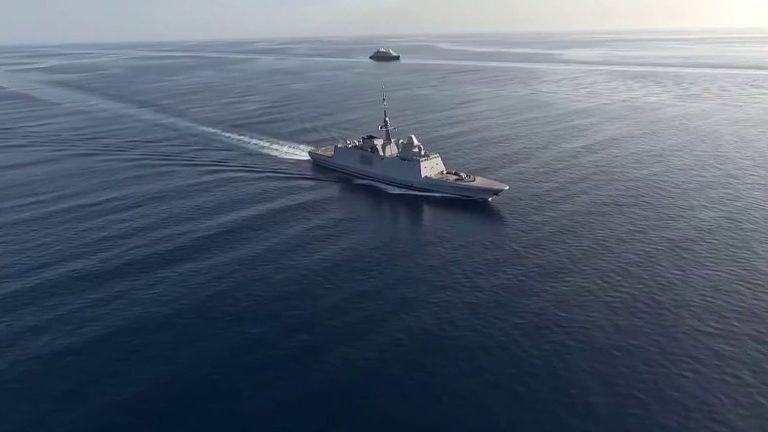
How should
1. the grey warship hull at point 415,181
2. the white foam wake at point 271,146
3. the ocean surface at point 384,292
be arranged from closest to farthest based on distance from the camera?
the ocean surface at point 384,292 → the grey warship hull at point 415,181 → the white foam wake at point 271,146

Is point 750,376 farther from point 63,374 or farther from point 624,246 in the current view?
point 63,374


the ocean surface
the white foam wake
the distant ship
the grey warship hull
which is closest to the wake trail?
the white foam wake

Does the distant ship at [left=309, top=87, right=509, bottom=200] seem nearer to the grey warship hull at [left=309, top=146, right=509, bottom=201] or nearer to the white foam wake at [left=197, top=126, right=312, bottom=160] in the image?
the grey warship hull at [left=309, top=146, right=509, bottom=201]

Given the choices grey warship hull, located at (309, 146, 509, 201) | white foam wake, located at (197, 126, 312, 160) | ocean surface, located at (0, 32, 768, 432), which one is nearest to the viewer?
ocean surface, located at (0, 32, 768, 432)

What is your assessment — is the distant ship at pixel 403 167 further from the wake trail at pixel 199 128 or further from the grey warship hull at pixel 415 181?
the wake trail at pixel 199 128

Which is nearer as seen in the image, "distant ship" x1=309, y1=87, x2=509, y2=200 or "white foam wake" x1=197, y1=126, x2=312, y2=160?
"distant ship" x1=309, y1=87, x2=509, y2=200

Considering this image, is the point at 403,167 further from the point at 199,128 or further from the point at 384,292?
the point at 199,128

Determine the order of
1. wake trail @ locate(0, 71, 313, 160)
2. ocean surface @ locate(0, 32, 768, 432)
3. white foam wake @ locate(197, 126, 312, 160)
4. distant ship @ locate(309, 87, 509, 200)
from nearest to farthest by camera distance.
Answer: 1. ocean surface @ locate(0, 32, 768, 432)
2. distant ship @ locate(309, 87, 509, 200)
3. white foam wake @ locate(197, 126, 312, 160)
4. wake trail @ locate(0, 71, 313, 160)

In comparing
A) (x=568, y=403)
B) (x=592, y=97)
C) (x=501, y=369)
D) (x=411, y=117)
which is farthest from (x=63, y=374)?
(x=592, y=97)

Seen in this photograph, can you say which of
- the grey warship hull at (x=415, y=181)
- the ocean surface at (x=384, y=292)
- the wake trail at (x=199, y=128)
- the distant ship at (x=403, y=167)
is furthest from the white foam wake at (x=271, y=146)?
the distant ship at (x=403, y=167)
